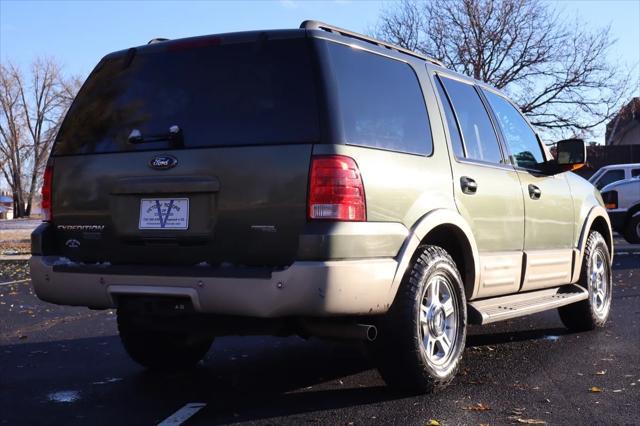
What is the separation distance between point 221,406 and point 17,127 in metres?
77.3

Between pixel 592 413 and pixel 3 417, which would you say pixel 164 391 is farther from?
pixel 592 413

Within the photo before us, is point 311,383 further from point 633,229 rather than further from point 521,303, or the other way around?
point 633,229

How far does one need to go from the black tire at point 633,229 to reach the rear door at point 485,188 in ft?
45.3

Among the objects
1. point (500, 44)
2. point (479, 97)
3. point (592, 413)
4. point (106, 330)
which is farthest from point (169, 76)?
point (500, 44)

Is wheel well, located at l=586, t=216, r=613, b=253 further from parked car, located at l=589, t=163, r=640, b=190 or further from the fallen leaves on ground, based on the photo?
parked car, located at l=589, t=163, r=640, b=190

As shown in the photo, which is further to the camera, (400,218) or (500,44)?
(500,44)

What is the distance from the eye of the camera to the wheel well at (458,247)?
5.11 meters

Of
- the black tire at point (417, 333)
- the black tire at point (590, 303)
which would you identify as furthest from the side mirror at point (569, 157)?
the black tire at point (417, 333)

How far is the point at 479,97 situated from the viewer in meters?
6.14

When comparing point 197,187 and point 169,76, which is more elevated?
point 169,76

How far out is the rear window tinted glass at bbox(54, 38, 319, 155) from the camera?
14.2 feet

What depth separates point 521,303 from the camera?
5922 mm

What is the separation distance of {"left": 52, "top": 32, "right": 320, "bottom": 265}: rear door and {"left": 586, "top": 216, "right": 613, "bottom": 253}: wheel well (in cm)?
424

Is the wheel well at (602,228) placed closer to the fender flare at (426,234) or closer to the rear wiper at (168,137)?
the fender flare at (426,234)
